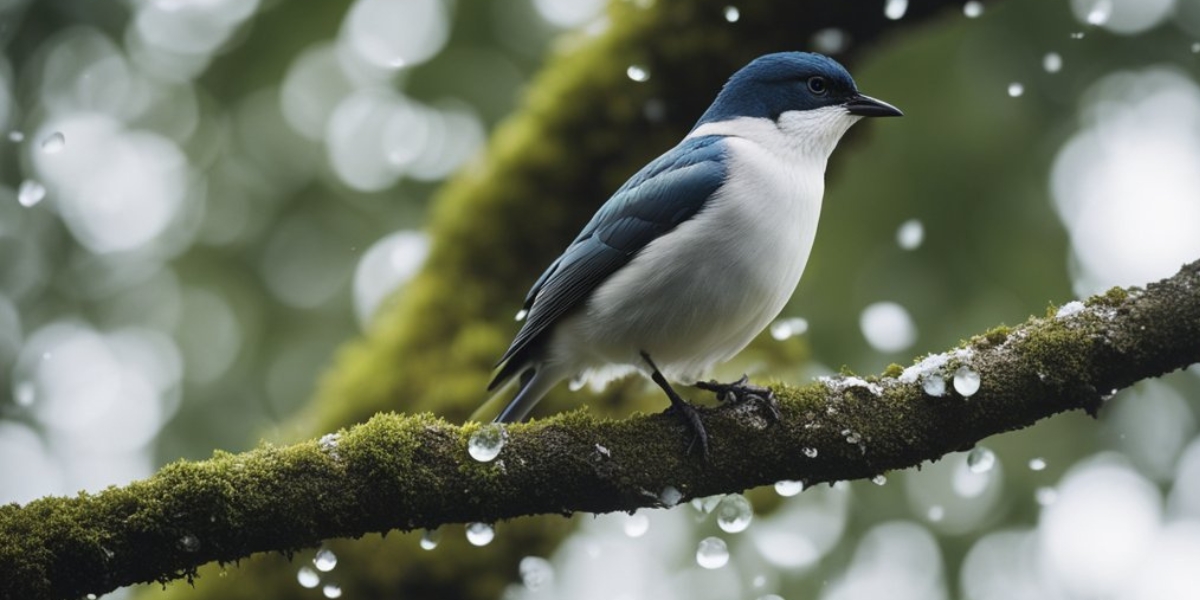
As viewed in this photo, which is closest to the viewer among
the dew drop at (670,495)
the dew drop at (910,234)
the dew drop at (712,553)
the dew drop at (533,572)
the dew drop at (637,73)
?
the dew drop at (670,495)

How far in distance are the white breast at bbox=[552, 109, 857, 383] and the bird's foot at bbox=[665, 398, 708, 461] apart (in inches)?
18.5

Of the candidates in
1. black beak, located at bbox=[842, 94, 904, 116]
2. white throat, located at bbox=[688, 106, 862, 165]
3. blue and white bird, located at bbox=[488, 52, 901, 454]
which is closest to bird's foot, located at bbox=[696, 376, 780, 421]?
blue and white bird, located at bbox=[488, 52, 901, 454]

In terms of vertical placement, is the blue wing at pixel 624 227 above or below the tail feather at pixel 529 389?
above

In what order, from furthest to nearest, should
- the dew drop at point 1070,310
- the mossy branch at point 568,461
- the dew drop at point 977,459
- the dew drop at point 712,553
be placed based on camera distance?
the dew drop at point 712,553 < the dew drop at point 977,459 < the dew drop at point 1070,310 < the mossy branch at point 568,461

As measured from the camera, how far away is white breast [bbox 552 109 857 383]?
3.36m

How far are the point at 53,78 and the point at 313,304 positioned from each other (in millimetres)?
2367

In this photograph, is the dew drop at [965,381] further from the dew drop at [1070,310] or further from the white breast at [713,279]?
the white breast at [713,279]

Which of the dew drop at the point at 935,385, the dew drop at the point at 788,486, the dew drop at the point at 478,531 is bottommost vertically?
the dew drop at the point at 788,486

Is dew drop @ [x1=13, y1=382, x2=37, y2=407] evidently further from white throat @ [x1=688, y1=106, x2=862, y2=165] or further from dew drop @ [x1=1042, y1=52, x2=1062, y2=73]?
dew drop @ [x1=1042, y1=52, x2=1062, y2=73]

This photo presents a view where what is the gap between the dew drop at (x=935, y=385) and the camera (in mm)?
2879

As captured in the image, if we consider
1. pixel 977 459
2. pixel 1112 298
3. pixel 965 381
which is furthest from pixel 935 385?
pixel 1112 298

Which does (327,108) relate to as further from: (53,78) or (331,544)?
(331,544)

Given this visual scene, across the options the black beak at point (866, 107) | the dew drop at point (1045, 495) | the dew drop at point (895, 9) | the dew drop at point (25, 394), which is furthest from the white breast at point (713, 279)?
the dew drop at point (25, 394)

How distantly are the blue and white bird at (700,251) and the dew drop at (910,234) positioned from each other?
317 centimetres
